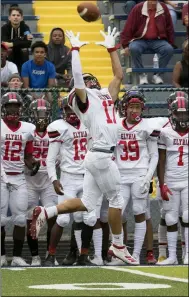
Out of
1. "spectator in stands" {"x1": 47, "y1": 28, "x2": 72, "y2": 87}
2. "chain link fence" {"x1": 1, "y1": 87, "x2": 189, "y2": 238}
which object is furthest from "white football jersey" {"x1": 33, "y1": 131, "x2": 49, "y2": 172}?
"spectator in stands" {"x1": 47, "y1": 28, "x2": 72, "y2": 87}

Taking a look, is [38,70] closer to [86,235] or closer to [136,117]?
[136,117]

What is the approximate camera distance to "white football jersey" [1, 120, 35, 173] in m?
9.59

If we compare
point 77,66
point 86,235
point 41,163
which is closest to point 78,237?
point 86,235

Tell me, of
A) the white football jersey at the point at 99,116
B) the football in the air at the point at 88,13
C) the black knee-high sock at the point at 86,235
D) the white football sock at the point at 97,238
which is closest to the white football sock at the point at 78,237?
the white football sock at the point at 97,238

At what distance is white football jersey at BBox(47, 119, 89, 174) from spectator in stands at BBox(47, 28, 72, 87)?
179cm

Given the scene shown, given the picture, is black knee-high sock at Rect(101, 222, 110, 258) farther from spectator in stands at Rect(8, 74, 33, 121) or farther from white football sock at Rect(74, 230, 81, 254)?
spectator in stands at Rect(8, 74, 33, 121)

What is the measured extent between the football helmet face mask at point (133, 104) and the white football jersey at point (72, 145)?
499 millimetres

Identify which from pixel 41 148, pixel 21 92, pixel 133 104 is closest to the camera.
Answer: pixel 133 104

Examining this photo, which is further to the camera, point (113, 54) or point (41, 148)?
point (41, 148)

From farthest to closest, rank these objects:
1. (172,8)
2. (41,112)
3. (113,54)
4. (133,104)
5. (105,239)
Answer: (172,8)
(105,239)
(41,112)
(133,104)
(113,54)

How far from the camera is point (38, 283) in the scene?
8.66 metres

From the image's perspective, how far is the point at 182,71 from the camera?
11406 millimetres

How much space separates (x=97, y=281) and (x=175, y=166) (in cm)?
168

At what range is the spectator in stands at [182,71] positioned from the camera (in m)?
11.2
